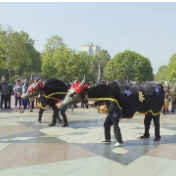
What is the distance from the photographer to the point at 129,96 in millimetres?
7289

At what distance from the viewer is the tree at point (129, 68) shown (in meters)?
57.5

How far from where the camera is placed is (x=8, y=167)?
5375 millimetres

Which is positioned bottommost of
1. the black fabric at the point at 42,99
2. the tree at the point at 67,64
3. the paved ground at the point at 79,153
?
the paved ground at the point at 79,153

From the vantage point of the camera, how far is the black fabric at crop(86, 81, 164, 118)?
7.21 metres

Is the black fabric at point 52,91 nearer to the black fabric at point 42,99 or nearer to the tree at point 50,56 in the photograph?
the black fabric at point 42,99

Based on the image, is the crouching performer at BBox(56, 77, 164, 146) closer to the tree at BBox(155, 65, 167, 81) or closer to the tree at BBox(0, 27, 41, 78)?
the tree at BBox(0, 27, 41, 78)

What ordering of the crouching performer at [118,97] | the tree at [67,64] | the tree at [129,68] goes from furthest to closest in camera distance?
the tree at [129,68] < the tree at [67,64] < the crouching performer at [118,97]

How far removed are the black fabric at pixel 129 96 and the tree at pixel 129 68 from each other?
49.5m

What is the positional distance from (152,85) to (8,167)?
15.3 feet

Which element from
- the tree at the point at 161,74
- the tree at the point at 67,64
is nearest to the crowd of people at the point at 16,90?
the tree at the point at 67,64

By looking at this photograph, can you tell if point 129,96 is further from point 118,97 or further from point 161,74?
point 161,74

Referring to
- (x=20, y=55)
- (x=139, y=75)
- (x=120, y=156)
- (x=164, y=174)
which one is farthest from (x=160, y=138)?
(x=139, y=75)

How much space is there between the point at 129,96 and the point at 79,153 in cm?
208

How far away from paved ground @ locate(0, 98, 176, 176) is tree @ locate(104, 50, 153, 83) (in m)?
48.5
